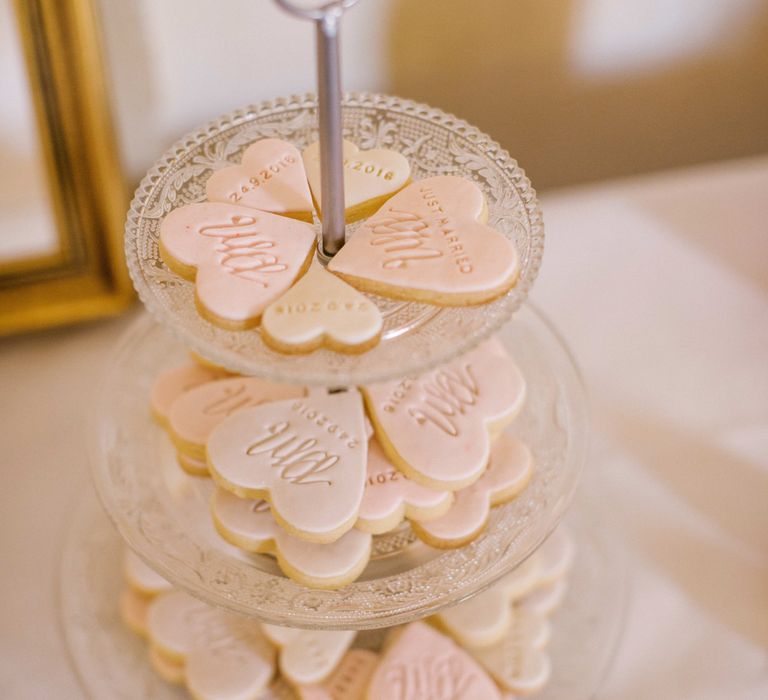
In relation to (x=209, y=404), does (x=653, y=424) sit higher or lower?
lower

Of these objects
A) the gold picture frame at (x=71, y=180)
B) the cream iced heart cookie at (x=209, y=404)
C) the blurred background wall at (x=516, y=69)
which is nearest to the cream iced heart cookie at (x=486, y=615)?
the cream iced heart cookie at (x=209, y=404)

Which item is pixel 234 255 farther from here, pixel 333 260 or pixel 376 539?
pixel 376 539

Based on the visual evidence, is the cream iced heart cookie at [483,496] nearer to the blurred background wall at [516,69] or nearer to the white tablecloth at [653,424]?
the white tablecloth at [653,424]

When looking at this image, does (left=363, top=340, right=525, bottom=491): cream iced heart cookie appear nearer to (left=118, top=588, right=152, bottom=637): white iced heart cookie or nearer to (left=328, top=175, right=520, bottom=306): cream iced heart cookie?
(left=328, top=175, right=520, bottom=306): cream iced heart cookie

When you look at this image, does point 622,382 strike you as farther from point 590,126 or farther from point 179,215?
point 179,215

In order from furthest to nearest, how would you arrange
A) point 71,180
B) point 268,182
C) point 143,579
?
point 71,180, point 143,579, point 268,182

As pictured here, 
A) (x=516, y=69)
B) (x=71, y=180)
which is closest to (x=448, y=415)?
(x=71, y=180)

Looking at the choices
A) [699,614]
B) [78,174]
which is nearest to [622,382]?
[699,614]
